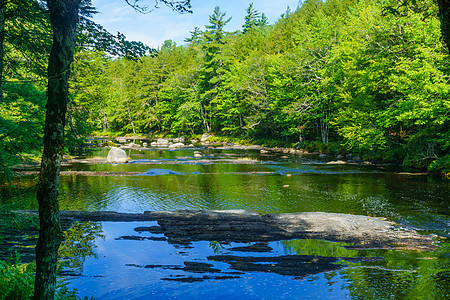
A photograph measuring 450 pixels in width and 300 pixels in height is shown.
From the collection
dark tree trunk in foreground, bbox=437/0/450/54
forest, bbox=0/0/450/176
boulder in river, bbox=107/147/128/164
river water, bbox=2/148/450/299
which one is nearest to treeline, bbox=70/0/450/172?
forest, bbox=0/0/450/176

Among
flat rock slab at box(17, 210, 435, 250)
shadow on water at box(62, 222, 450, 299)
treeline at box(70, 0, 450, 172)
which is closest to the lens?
shadow on water at box(62, 222, 450, 299)

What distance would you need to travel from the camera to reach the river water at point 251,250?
313 inches

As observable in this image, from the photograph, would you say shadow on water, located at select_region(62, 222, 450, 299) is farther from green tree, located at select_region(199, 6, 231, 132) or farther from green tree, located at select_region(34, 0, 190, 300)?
green tree, located at select_region(199, 6, 231, 132)

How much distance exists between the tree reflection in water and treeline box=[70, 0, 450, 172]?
4.13 metres

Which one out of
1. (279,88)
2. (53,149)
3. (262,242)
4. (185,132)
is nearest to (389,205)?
(262,242)

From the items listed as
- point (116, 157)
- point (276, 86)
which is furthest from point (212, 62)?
point (116, 157)

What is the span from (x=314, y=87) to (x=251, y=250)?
38.7 metres

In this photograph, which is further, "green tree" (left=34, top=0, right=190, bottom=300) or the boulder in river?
the boulder in river

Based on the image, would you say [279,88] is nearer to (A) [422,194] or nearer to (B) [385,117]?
(B) [385,117]

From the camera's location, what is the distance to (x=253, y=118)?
53.3 m

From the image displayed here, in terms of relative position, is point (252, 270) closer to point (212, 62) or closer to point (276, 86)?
point (276, 86)

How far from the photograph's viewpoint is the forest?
9461 millimetres

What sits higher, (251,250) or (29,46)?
(29,46)

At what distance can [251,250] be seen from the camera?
34.4 ft
